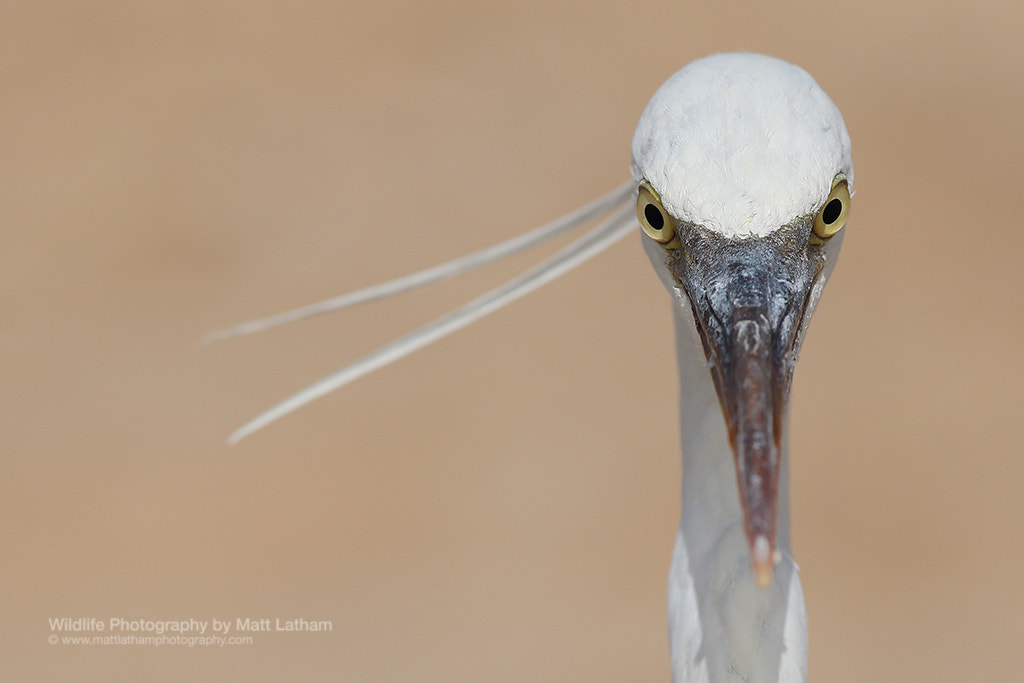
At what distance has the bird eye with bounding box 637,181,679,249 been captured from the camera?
7.14 feet

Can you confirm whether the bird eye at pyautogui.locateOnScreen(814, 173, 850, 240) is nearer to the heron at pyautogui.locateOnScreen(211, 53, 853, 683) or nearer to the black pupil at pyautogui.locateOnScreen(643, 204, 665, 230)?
the heron at pyautogui.locateOnScreen(211, 53, 853, 683)

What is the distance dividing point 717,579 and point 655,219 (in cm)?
93

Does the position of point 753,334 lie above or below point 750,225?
below

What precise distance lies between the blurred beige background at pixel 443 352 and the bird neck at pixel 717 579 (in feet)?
12.5

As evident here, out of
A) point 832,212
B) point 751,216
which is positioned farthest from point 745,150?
point 832,212

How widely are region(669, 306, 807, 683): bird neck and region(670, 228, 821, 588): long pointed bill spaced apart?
33 cm

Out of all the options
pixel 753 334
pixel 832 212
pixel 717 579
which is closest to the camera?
pixel 753 334

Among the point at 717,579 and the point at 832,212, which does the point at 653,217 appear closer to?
the point at 832,212

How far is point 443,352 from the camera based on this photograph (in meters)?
7.90

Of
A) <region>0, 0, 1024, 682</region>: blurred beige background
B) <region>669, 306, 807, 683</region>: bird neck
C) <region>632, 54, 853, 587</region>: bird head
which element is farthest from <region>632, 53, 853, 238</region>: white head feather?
<region>0, 0, 1024, 682</region>: blurred beige background

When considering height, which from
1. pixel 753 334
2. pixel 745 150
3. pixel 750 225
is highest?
pixel 745 150

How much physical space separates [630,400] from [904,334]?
214 cm

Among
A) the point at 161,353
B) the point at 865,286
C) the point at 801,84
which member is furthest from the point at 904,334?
the point at 801,84

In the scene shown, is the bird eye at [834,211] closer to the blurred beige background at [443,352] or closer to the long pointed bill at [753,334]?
the long pointed bill at [753,334]
